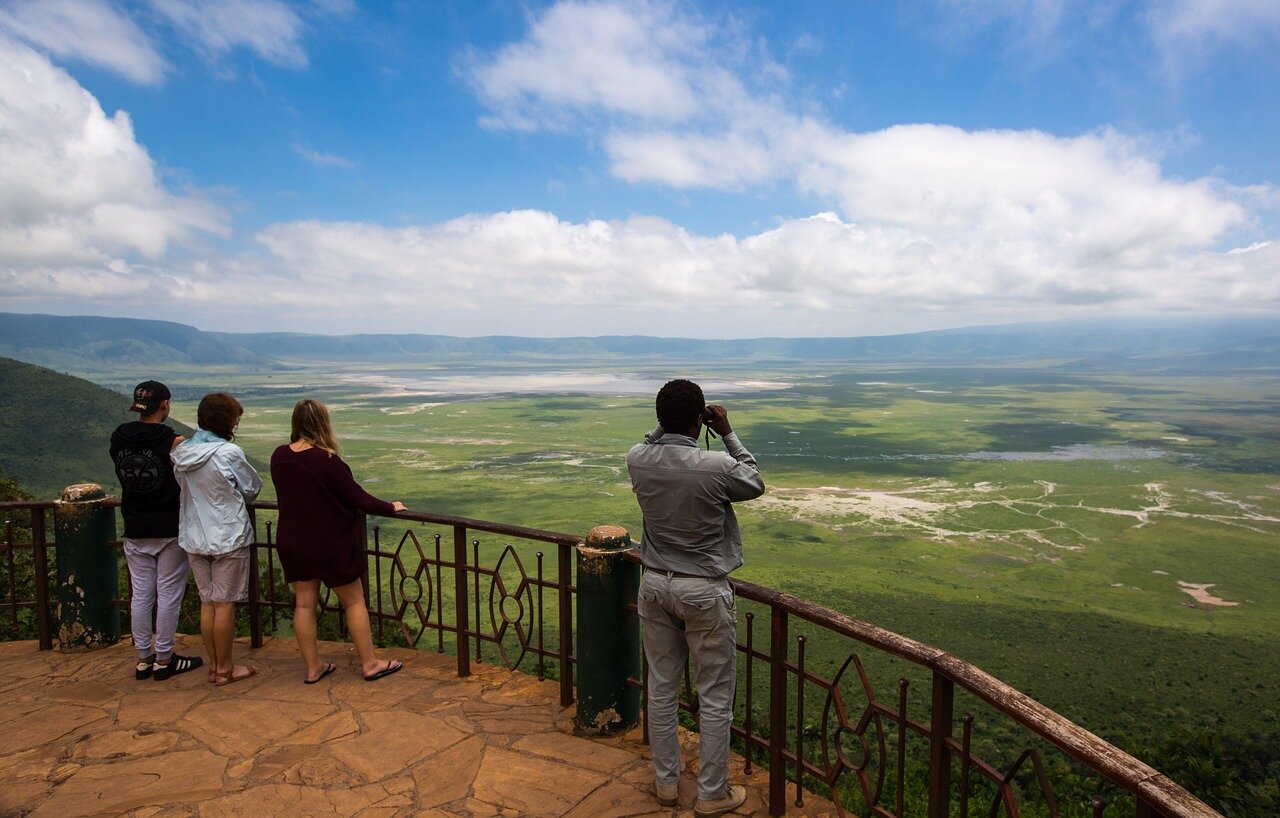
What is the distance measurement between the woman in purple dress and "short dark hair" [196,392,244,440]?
426 millimetres

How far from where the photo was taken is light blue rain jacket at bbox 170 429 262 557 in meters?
4.70

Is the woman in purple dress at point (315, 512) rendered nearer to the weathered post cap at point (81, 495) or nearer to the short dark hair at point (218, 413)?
the short dark hair at point (218, 413)

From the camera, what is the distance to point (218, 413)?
4.71 m

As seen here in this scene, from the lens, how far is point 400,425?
91062mm

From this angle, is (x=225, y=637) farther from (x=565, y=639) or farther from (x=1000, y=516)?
(x=1000, y=516)

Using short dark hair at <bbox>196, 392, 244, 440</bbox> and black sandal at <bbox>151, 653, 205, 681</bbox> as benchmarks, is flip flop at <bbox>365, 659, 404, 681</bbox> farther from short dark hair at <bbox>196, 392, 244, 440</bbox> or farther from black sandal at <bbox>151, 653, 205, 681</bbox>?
short dark hair at <bbox>196, 392, 244, 440</bbox>

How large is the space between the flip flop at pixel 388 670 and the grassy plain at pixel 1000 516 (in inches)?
668

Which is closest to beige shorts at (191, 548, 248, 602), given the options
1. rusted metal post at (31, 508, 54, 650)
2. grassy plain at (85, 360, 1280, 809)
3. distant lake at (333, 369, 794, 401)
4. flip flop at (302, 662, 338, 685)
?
flip flop at (302, 662, 338, 685)

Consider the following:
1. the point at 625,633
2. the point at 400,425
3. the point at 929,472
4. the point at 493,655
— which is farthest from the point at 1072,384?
the point at 625,633

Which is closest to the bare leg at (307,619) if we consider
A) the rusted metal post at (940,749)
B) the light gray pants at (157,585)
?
the light gray pants at (157,585)

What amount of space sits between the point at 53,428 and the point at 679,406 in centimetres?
6859

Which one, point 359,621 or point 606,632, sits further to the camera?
point 359,621

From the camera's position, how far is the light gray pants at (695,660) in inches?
133

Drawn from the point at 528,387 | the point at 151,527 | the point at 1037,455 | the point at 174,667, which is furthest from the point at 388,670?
the point at 528,387
